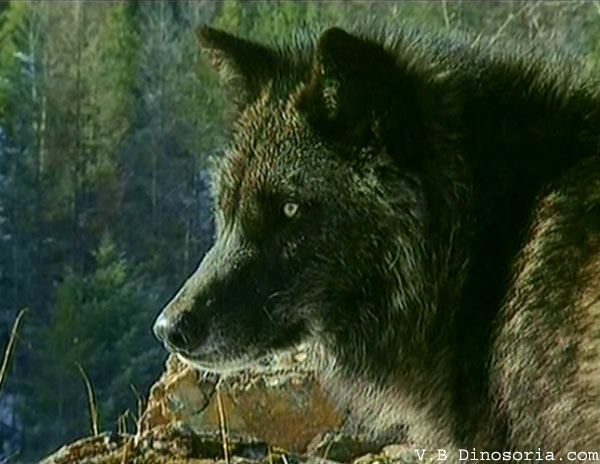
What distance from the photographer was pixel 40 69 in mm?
2945

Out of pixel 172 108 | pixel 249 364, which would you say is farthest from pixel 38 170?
pixel 249 364

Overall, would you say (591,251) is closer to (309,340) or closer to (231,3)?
(309,340)

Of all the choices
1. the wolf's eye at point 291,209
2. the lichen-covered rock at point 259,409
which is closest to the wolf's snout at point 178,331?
the wolf's eye at point 291,209

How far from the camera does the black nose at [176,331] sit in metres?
1.37

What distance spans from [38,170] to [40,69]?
0.81ft

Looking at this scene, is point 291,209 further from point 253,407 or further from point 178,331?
point 253,407

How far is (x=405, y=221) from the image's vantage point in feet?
4.56

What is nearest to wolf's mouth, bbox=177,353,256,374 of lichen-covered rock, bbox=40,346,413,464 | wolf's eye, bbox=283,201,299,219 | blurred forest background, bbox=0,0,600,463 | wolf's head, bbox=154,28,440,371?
wolf's head, bbox=154,28,440,371

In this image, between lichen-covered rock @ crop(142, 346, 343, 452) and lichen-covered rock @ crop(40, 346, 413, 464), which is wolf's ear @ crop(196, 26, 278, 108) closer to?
lichen-covered rock @ crop(40, 346, 413, 464)

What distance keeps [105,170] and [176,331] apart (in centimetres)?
162

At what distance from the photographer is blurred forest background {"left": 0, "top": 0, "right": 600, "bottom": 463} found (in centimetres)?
267

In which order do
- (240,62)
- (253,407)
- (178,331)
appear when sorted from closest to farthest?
(178,331) → (240,62) → (253,407)

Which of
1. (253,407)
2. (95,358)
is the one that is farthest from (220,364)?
(95,358)

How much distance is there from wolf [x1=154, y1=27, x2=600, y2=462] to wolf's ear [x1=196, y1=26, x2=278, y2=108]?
119 millimetres
